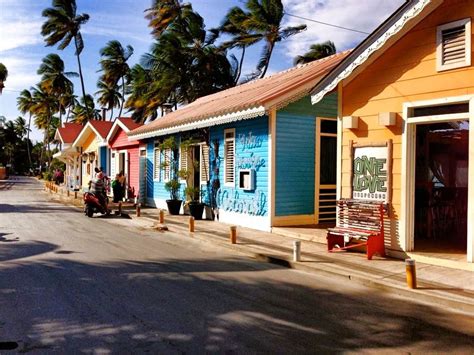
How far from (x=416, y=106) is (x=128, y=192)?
Answer: 17.4 m

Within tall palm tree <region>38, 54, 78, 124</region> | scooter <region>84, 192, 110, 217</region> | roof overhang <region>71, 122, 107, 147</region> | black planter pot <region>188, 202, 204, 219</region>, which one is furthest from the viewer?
tall palm tree <region>38, 54, 78, 124</region>

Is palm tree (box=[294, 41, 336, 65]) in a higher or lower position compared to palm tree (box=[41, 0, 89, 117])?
lower

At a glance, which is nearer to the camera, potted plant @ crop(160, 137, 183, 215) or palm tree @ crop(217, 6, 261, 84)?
potted plant @ crop(160, 137, 183, 215)

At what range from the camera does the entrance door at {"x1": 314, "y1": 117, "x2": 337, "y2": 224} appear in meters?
Answer: 12.9

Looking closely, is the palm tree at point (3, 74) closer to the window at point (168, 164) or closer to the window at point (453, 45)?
the window at point (168, 164)

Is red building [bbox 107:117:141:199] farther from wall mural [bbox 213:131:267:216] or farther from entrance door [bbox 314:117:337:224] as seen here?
entrance door [bbox 314:117:337:224]

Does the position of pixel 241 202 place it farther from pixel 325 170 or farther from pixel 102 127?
pixel 102 127

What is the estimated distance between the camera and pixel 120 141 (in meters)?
24.7

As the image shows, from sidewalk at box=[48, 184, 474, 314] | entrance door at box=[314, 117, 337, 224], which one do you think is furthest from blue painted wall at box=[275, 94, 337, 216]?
sidewalk at box=[48, 184, 474, 314]

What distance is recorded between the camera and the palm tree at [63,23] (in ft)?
127

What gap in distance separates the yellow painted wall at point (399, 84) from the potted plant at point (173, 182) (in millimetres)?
8421

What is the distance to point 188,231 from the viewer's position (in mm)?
12367

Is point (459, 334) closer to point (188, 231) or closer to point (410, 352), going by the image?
point (410, 352)

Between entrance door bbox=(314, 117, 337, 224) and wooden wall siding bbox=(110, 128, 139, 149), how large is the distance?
1221 cm
